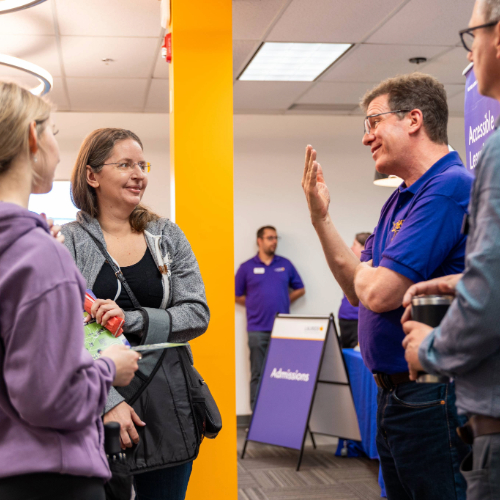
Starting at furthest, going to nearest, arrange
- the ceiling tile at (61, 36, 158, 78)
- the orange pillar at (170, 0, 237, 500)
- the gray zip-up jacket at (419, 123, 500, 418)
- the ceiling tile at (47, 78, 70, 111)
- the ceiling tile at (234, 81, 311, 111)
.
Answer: the ceiling tile at (234, 81, 311, 111) < the ceiling tile at (47, 78, 70, 111) < the ceiling tile at (61, 36, 158, 78) < the orange pillar at (170, 0, 237, 500) < the gray zip-up jacket at (419, 123, 500, 418)

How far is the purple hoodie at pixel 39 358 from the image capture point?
0.93 metres

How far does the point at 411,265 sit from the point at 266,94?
4.83m

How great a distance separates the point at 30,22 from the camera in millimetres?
4102

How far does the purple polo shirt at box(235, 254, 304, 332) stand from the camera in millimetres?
6258

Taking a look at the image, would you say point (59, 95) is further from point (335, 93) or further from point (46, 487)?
point (46, 487)

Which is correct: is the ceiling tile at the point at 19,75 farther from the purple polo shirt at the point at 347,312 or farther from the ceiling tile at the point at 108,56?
the purple polo shirt at the point at 347,312

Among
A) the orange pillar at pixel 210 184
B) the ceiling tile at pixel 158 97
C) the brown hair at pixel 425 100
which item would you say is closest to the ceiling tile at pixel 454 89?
the ceiling tile at pixel 158 97

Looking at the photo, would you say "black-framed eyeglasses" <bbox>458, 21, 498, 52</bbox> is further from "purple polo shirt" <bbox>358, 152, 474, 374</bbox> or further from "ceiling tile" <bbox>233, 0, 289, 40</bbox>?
"ceiling tile" <bbox>233, 0, 289, 40</bbox>

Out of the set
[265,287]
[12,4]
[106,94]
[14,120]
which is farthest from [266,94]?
[14,120]

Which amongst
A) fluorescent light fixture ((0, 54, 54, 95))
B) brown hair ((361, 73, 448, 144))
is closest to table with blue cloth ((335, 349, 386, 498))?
brown hair ((361, 73, 448, 144))

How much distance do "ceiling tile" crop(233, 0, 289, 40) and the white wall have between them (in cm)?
229

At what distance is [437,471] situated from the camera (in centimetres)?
146

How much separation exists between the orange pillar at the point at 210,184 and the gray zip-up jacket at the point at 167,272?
1.10 meters

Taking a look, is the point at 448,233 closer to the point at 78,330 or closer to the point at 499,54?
the point at 499,54
